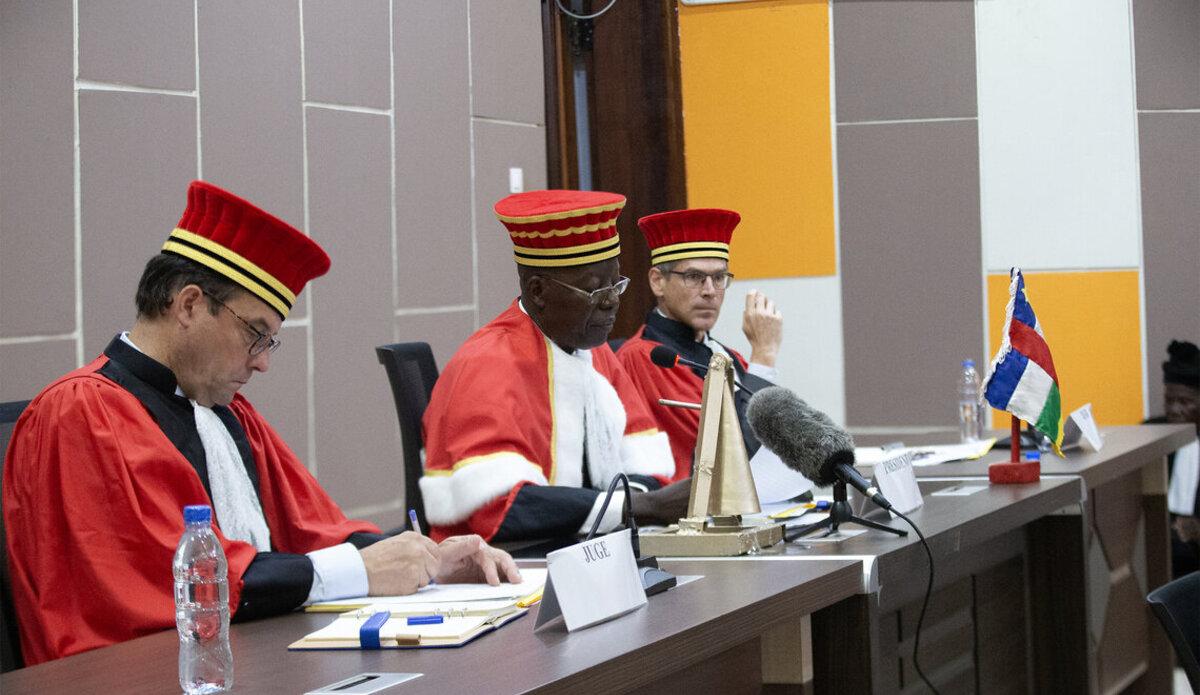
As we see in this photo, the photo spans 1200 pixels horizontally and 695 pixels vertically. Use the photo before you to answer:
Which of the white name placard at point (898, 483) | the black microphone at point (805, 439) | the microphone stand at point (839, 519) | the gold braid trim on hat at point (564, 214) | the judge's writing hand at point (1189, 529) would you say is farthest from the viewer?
the judge's writing hand at point (1189, 529)

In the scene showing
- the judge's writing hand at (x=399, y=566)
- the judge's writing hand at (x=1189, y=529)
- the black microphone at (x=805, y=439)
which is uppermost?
the black microphone at (x=805, y=439)

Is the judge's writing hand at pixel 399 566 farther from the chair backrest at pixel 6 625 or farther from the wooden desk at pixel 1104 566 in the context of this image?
the wooden desk at pixel 1104 566

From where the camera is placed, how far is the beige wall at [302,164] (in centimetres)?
356

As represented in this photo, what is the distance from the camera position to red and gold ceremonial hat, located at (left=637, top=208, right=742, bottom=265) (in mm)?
3705

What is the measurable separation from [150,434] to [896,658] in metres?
1.36

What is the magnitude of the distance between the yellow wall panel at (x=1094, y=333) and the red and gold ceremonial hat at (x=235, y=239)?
426cm

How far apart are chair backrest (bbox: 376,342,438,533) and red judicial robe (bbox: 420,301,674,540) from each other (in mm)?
215

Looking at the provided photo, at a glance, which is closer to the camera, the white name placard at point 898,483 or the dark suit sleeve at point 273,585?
the dark suit sleeve at point 273,585

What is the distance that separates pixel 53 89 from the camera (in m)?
3.59

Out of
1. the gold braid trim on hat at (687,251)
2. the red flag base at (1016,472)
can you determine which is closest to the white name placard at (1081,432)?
the red flag base at (1016,472)

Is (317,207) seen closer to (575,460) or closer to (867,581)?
(575,460)

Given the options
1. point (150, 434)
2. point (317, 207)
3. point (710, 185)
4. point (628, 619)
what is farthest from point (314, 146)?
point (628, 619)

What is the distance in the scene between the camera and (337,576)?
1.89 metres

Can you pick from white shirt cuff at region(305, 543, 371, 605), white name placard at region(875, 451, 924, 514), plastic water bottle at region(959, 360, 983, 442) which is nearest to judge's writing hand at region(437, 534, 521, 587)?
white shirt cuff at region(305, 543, 371, 605)
